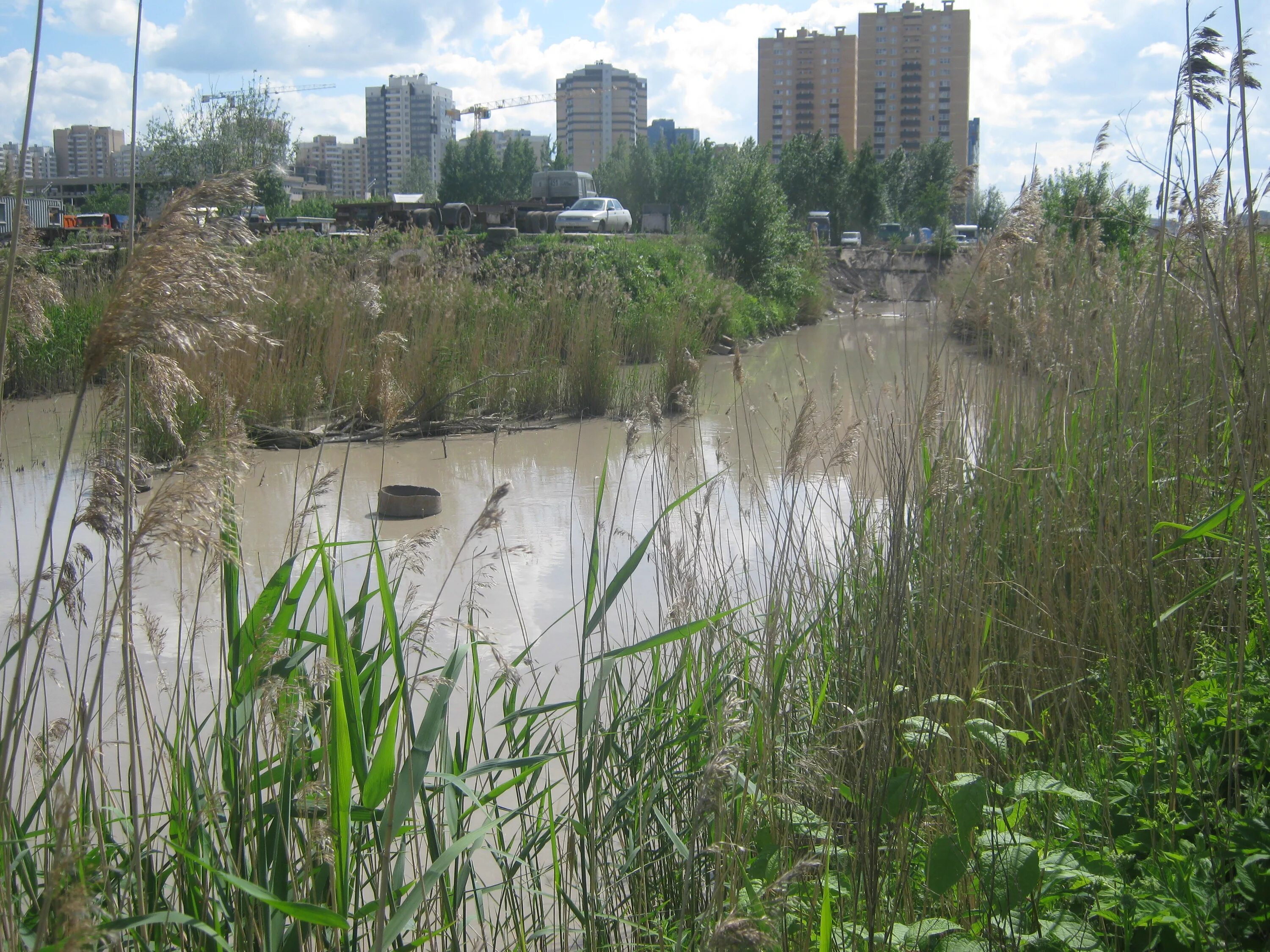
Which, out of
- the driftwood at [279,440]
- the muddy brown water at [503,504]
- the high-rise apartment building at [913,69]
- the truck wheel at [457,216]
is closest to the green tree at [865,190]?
the truck wheel at [457,216]

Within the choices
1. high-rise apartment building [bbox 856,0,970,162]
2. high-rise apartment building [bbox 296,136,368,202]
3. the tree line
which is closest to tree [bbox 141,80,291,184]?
the tree line

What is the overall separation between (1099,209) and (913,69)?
91.0 metres

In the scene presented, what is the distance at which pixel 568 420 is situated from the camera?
29.1 feet

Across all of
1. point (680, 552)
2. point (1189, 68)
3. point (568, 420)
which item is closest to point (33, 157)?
point (680, 552)

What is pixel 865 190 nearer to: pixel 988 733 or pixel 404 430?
pixel 404 430

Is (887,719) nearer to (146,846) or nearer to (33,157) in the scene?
(146,846)

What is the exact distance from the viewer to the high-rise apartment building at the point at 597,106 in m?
142

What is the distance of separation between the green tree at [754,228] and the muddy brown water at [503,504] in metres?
8.43

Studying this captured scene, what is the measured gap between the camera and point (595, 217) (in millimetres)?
23875

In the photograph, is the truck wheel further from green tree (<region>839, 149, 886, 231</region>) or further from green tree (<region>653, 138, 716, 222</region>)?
green tree (<region>653, 138, 716, 222</region>)

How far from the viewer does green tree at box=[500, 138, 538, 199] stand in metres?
53.1

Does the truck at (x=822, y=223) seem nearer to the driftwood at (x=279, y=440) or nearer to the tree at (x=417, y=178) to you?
the driftwood at (x=279, y=440)

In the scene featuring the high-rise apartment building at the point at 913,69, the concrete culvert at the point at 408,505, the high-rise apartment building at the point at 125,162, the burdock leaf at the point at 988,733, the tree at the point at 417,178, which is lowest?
the concrete culvert at the point at 408,505

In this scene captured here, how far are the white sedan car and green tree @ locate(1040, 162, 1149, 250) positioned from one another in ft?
42.8
